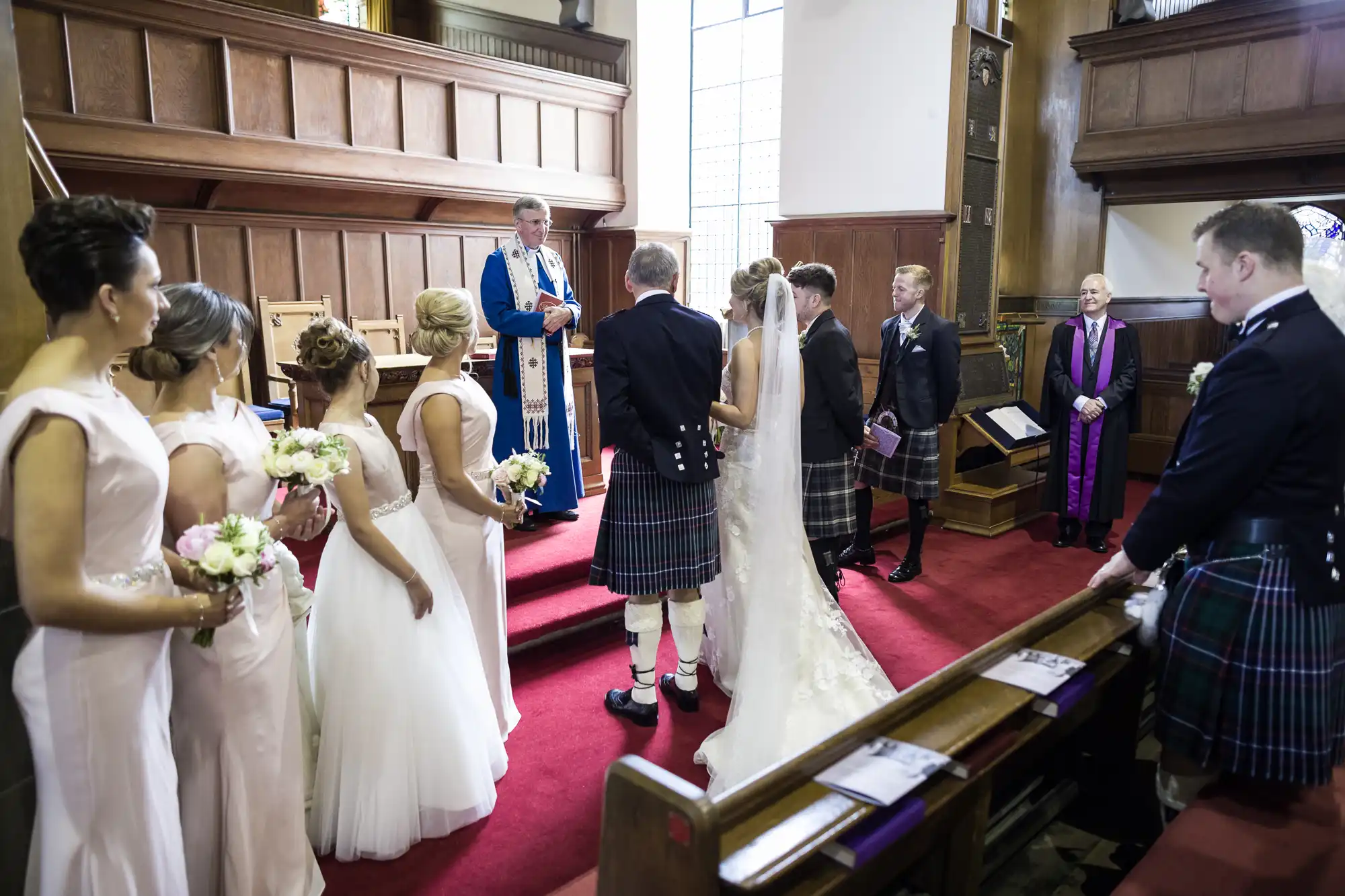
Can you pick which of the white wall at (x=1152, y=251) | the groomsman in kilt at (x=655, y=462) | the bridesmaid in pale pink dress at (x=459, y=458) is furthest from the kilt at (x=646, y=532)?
the white wall at (x=1152, y=251)

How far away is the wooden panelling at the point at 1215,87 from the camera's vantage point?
6277 mm

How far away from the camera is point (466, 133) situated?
7324 millimetres

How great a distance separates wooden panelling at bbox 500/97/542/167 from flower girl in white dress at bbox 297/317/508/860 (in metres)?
5.54

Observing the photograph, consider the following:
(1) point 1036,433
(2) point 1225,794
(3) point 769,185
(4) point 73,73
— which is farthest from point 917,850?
(3) point 769,185

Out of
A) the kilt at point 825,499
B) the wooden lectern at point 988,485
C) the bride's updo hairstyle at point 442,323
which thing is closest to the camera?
the bride's updo hairstyle at point 442,323

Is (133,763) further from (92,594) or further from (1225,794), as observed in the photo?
(1225,794)

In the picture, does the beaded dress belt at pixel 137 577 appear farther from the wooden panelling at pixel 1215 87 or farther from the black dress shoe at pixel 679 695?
the wooden panelling at pixel 1215 87

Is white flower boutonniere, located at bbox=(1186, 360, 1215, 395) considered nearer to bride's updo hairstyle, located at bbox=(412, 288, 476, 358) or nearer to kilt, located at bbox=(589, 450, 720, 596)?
kilt, located at bbox=(589, 450, 720, 596)

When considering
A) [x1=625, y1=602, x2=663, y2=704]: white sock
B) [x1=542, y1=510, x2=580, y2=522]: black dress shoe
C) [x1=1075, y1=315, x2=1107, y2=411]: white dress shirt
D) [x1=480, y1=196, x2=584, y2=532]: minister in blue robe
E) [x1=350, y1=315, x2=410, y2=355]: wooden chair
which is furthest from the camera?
[x1=350, y1=315, x2=410, y2=355]: wooden chair

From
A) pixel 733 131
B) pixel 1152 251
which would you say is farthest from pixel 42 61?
pixel 1152 251

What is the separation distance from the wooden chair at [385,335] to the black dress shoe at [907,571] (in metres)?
4.30

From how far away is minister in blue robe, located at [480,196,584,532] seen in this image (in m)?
4.73

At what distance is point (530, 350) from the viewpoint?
4.83 metres

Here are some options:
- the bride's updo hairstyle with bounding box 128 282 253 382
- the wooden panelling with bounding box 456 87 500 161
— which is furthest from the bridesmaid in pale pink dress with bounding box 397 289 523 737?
the wooden panelling with bounding box 456 87 500 161
